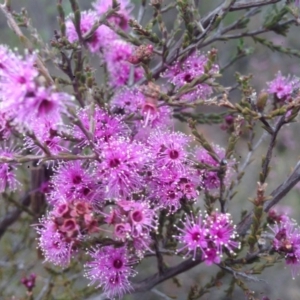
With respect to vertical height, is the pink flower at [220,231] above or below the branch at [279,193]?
below

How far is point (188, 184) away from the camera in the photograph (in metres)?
2.02

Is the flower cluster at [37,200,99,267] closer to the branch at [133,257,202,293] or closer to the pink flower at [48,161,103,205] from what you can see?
the pink flower at [48,161,103,205]

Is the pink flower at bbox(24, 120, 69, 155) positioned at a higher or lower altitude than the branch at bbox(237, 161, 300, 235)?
lower

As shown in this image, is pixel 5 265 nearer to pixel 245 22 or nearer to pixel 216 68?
pixel 216 68

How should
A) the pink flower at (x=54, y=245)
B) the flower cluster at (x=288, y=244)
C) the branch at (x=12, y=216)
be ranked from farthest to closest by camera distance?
the branch at (x=12, y=216) → the flower cluster at (x=288, y=244) → the pink flower at (x=54, y=245)

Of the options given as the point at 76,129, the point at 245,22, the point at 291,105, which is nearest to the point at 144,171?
the point at 76,129

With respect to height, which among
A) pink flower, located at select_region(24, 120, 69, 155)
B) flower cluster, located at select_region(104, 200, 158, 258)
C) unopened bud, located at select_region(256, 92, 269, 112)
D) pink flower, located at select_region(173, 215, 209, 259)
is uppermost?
unopened bud, located at select_region(256, 92, 269, 112)

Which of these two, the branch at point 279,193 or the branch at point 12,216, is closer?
the branch at point 279,193

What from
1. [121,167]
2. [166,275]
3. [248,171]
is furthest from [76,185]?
[248,171]

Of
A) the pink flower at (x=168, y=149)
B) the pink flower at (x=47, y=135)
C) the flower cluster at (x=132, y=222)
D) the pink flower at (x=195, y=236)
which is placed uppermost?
the pink flower at (x=168, y=149)

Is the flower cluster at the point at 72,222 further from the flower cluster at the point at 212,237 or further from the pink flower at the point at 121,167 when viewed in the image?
the flower cluster at the point at 212,237

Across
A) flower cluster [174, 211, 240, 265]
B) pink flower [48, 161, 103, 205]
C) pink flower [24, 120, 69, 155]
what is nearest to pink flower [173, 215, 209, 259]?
flower cluster [174, 211, 240, 265]

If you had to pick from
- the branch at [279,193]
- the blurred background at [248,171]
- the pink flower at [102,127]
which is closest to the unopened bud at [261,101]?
the branch at [279,193]

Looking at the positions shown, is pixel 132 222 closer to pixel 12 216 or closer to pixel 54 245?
pixel 54 245
